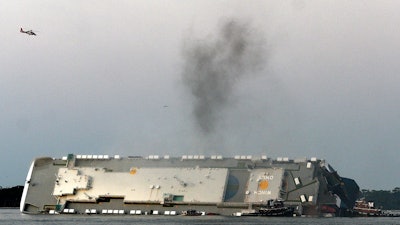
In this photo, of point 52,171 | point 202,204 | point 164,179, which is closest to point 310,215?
point 202,204

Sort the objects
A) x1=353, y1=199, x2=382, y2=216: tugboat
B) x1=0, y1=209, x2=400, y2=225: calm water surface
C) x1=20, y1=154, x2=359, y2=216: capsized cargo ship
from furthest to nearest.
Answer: x1=353, y1=199, x2=382, y2=216: tugboat → x1=20, y1=154, x2=359, y2=216: capsized cargo ship → x1=0, y1=209, x2=400, y2=225: calm water surface

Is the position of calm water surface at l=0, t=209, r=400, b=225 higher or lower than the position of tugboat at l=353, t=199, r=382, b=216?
lower

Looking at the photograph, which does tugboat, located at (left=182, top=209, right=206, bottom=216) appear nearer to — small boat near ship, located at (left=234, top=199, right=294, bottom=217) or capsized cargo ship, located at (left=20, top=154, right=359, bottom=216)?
capsized cargo ship, located at (left=20, top=154, right=359, bottom=216)

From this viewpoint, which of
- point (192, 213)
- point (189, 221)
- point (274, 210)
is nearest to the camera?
point (189, 221)

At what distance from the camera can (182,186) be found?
108 meters

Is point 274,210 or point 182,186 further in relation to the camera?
point 182,186

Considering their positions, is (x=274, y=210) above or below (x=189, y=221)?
above

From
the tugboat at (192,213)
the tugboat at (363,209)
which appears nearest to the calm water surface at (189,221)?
the tugboat at (192,213)

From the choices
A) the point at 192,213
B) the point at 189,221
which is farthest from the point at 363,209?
the point at 189,221

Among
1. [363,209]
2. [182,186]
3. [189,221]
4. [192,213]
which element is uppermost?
[363,209]

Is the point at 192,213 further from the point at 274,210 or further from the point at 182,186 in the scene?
the point at 274,210

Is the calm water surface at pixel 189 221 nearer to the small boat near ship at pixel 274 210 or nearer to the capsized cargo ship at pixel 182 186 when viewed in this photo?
the small boat near ship at pixel 274 210

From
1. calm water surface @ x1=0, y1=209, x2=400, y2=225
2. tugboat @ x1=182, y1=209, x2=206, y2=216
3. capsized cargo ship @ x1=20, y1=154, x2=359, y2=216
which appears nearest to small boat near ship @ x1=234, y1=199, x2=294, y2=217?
capsized cargo ship @ x1=20, y1=154, x2=359, y2=216

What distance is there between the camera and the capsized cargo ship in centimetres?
10469
